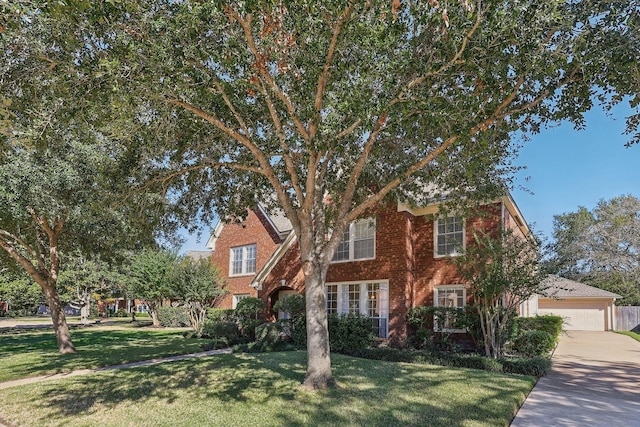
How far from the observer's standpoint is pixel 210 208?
41.7 ft

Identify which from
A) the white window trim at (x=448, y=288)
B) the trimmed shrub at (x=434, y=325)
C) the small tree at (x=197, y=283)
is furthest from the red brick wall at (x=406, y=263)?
the small tree at (x=197, y=283)

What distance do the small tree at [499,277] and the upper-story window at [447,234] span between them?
229 cm

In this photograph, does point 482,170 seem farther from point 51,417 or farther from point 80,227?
point 80,227

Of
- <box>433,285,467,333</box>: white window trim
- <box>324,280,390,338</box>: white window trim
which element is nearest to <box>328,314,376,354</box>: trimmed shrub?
<box>324,280,390,338</box>: white window trim

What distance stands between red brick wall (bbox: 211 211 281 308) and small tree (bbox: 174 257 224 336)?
75cm

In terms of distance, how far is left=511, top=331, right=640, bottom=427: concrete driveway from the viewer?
7047 mm

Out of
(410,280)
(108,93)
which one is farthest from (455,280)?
(108,93)

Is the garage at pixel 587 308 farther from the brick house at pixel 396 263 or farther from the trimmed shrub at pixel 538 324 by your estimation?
the trimmed shrub at pixel 538 324

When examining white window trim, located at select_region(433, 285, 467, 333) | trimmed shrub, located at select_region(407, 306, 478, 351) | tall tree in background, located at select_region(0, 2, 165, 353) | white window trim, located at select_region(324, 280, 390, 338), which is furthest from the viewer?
white window trim, located at select_region(324, 280, 390, 338)

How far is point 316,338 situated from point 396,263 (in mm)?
8167

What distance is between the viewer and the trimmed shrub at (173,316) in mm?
29422

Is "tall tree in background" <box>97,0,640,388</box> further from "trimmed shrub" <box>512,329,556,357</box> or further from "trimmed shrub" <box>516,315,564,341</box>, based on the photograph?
"trimmed shrub" <box>516,315,564,341</box>

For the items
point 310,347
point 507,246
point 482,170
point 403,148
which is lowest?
point 310,347

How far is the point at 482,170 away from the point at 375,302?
7.74m
